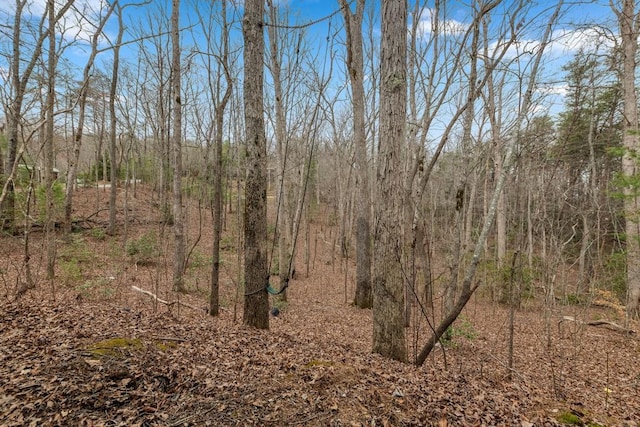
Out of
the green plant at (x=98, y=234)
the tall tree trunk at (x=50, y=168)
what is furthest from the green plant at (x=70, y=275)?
the green plant at (x=98, y=234)

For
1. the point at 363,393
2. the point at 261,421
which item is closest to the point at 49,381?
the point at 261,421

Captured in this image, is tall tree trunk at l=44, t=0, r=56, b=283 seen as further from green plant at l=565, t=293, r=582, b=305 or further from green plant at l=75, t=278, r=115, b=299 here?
green plant at l=565, t=293, r=582, b=305

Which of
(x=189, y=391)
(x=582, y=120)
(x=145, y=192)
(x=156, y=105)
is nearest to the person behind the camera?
(x=189, y=391)

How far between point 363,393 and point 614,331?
8.71 metres

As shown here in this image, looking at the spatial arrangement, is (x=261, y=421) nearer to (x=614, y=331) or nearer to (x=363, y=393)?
(x=363, y=393)

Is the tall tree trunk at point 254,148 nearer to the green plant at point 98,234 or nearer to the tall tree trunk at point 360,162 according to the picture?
the tall tree trunk at point 360,162

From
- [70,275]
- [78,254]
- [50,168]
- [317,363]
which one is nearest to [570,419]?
[317,363]

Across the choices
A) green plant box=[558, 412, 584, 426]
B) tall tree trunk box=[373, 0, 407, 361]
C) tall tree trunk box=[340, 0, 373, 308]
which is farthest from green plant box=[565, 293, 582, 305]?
tall tree trunk box=[373, 0, 407, 361]

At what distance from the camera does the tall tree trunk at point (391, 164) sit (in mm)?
3363

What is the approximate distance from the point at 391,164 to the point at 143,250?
9.10 metres

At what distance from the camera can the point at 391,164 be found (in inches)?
134

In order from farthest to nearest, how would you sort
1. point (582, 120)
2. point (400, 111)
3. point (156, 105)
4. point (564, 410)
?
point (156, 105), point (582, 120), point (400, 111), point (564, 410)

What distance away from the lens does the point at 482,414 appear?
263 centimetres

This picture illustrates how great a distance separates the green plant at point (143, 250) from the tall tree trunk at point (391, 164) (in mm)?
8429
